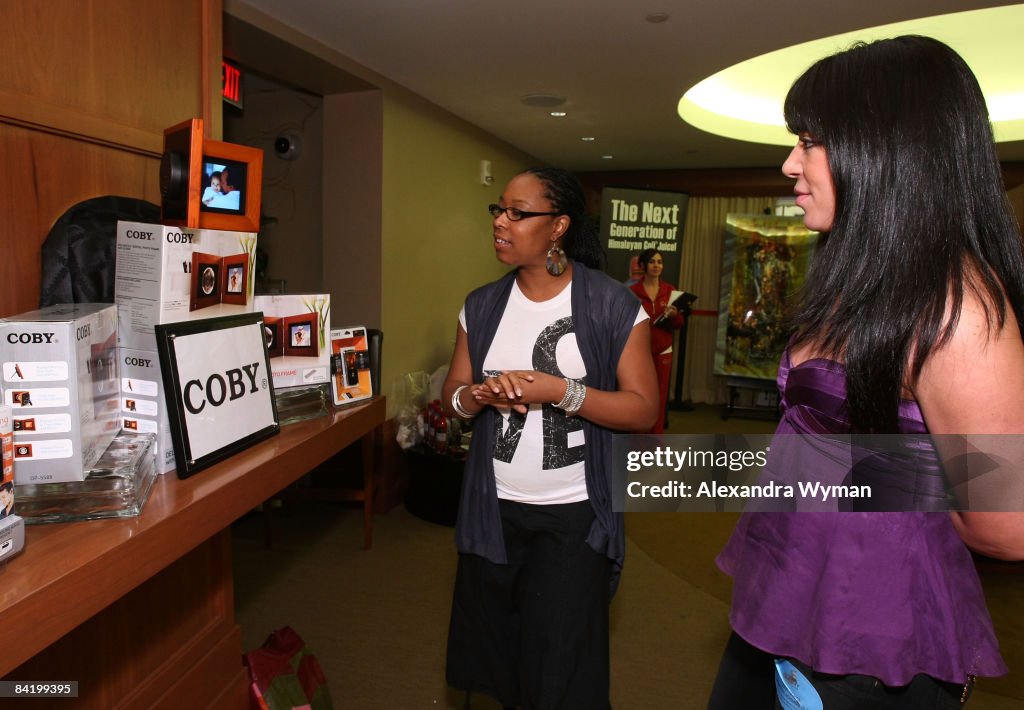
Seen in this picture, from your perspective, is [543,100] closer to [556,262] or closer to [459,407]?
[556,262]

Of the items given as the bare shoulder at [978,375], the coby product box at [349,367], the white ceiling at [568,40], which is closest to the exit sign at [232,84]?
the white ceiling at [568,40]

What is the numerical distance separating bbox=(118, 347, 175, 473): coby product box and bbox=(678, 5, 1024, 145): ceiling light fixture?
3.95 m

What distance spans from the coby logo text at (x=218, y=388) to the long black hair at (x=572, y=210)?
0.90m

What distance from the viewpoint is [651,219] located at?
230 inches

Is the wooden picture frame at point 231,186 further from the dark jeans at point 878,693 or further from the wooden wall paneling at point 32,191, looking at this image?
the dark jeans at point 878,693

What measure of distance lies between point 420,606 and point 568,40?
269cm

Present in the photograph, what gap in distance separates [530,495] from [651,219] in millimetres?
4638

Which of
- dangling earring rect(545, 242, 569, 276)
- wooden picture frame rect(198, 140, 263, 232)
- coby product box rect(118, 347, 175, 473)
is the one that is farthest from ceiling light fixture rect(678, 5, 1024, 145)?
coby product box rect(118, 347, 175, 473)

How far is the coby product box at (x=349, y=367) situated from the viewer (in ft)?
5.11

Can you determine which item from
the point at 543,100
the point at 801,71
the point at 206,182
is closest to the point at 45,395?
the point at 206,182

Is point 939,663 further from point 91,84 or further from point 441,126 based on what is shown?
point 441,126

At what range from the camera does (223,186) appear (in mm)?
1204

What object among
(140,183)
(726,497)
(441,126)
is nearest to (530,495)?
(726,497)

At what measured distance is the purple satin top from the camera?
90 centimetres
